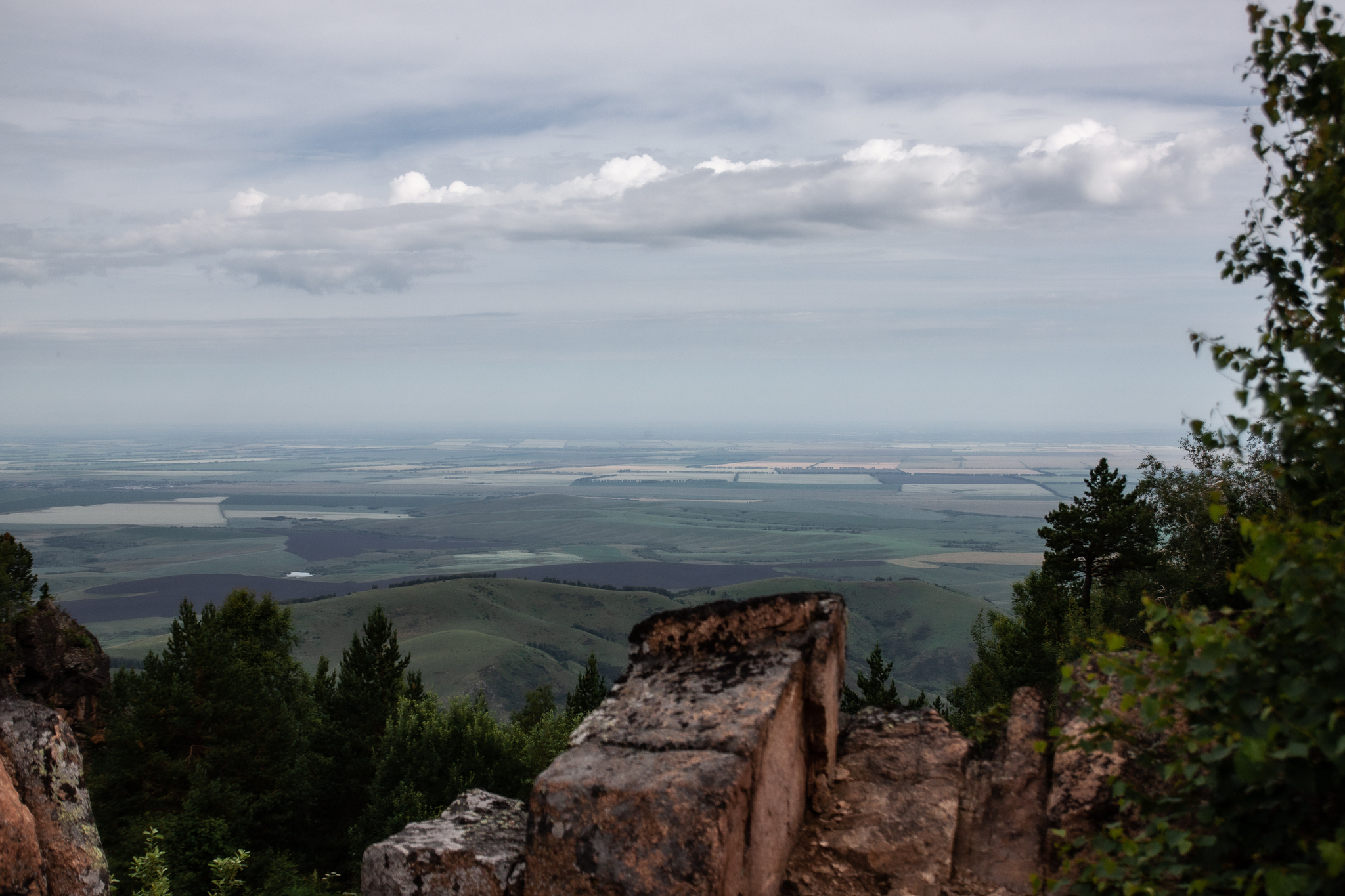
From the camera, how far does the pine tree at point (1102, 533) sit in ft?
142

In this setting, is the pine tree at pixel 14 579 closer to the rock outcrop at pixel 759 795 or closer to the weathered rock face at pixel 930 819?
the rock outcrop at pixel 759 795

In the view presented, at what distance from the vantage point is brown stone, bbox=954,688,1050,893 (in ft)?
28.9

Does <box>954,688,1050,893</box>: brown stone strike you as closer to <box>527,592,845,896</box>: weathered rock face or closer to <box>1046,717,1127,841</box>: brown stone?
<box>1046,717,1127,841</box>: brown stone

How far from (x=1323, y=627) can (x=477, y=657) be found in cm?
18319

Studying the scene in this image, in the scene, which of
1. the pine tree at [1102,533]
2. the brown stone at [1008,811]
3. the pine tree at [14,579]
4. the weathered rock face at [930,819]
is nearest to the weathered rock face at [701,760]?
the weathered rock face at [930,819]

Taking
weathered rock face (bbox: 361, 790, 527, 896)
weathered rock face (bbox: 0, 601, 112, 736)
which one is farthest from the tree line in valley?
weathered rock face (bbox: 361, 790, 527, 896)

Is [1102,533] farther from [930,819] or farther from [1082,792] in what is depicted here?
[1082,792]

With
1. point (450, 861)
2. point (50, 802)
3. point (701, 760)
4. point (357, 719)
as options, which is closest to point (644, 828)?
point (701, 760)

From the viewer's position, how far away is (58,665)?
1849 inches

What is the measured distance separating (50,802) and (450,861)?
322 inches

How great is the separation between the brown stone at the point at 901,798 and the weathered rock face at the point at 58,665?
146 feet

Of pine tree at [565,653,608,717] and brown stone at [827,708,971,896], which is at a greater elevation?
brown stone at [827,708,971,896]

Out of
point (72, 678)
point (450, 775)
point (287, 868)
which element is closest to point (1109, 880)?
point (287, 868)

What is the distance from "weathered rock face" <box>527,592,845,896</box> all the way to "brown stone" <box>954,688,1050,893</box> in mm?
1554
